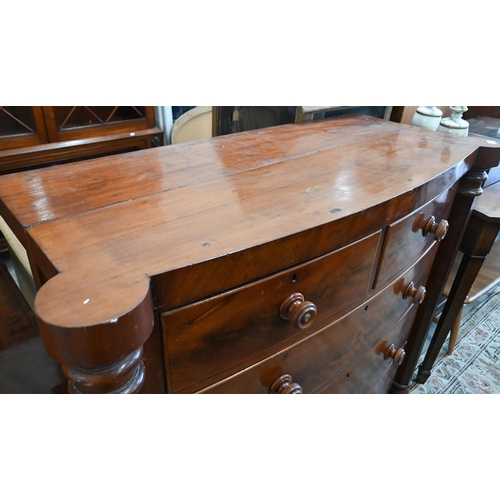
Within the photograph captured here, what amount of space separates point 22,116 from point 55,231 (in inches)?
52.0

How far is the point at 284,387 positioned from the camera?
62 centimetres

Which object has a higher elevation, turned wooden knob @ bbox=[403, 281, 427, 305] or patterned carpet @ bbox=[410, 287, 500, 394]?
turned wooden knob @ bbox=[403, 281, 427, 305]

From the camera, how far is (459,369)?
1519 millimetres

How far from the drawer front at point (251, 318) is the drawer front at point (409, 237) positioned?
2.2 inches

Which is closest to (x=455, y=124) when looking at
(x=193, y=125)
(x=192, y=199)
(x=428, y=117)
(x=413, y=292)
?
(x=428, y=117)

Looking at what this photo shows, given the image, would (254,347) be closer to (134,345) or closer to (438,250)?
(134,345)

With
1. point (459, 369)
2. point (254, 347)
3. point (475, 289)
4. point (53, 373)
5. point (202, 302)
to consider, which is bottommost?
point (459, 369)

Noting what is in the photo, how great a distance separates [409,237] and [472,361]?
3.62ft

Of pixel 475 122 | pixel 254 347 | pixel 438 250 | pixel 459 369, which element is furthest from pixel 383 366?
pixel 475 122

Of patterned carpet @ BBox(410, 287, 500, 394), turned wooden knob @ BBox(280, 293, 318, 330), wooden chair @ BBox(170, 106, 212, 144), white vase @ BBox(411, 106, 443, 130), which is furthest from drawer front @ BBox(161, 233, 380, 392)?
wooden chair @ BBox(170, 106, 212, 144)

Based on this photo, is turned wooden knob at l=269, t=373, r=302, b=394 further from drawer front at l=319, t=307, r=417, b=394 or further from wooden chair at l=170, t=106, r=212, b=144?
wooden chair at l=170, t=106, r=212, b=144

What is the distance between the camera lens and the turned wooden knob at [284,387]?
0.62 m

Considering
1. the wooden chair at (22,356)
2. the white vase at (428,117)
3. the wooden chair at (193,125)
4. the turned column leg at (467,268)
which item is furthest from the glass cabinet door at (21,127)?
the turned column leg at (467,268)

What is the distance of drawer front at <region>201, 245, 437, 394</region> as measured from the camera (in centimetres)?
58
